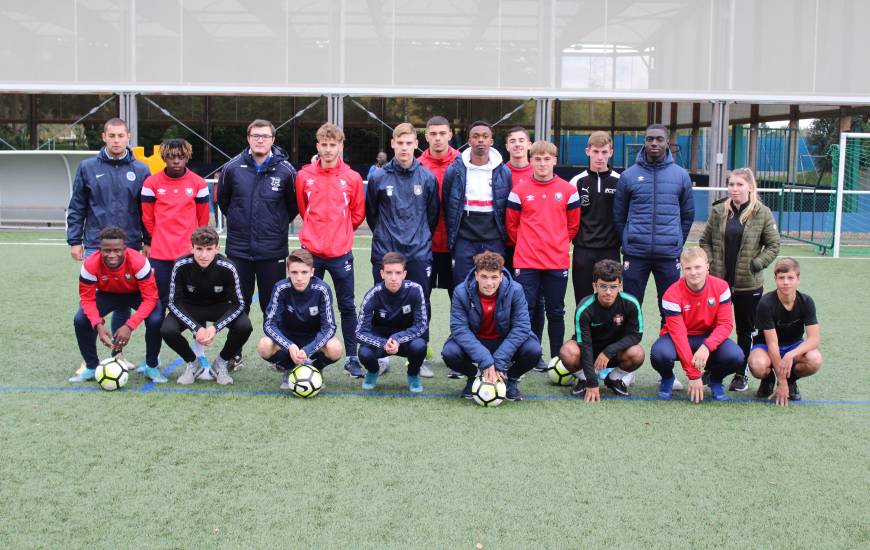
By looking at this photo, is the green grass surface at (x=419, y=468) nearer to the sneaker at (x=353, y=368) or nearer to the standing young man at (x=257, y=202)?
the sneaker at (x=353, y=368)

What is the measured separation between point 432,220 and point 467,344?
1.11 metres

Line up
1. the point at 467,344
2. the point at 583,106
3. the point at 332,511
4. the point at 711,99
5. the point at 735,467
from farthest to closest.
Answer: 1. the point at 583,106
2. the point at 711,99
3. the point at 467,344
4. the point at 735,467
5. the point at 332,511

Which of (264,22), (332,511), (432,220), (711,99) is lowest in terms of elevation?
(332,511)

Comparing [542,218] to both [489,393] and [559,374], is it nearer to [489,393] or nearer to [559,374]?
[559,374]

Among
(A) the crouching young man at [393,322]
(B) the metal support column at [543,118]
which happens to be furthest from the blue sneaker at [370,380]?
(B) the metal support column at [543,118]

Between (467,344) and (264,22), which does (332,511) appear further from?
(264,22)

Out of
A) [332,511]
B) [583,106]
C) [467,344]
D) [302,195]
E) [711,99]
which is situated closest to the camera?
[332,511]

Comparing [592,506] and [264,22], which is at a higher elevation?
[264,22]

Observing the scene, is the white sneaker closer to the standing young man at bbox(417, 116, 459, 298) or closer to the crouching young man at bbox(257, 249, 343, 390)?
the crouching young man at bbox(257, 249, 343, 390)

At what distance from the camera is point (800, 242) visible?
15281 millimetres

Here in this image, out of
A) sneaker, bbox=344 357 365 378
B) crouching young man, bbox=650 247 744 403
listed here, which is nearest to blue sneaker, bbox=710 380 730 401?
crouching young man, bbox=650 247 744 403

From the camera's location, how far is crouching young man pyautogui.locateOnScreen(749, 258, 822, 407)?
208 inches

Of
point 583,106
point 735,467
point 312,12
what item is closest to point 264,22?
point 312,12

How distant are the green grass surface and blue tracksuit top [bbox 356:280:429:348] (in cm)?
39
